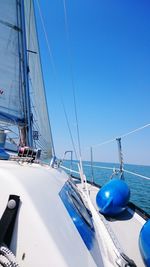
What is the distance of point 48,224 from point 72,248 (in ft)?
0.59

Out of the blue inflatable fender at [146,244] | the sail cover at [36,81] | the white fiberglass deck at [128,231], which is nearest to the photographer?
the blue inflatable fender at [146,244]

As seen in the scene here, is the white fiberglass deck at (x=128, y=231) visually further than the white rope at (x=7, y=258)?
Yes

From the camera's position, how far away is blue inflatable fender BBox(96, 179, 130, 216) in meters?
3.43

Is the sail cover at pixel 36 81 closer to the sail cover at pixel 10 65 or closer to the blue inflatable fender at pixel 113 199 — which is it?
the sail cover at pixel 10 65

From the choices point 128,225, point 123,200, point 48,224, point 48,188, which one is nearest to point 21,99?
point 123,200

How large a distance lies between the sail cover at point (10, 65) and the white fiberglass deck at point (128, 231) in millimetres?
2891

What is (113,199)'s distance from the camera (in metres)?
3.44

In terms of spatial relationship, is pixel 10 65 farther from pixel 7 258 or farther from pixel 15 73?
pixel 7 258

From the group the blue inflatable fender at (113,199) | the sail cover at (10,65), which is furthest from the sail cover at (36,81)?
the blue inflatable fender at (113,199)

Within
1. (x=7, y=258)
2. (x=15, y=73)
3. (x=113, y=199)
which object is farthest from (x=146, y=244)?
(x=15, y=73)

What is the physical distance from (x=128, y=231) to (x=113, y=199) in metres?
0.56

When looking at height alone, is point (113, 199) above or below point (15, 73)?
below

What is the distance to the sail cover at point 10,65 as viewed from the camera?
14.6 feet

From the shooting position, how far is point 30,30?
22.1ft
